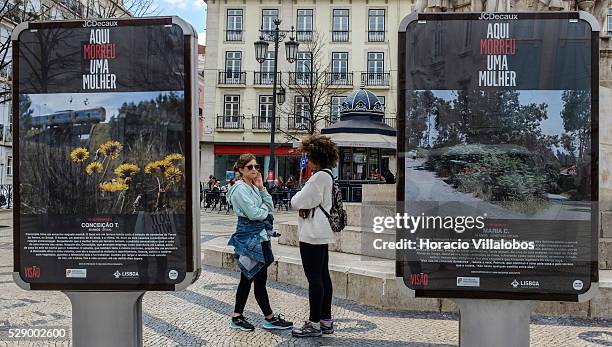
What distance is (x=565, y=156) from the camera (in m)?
3.00

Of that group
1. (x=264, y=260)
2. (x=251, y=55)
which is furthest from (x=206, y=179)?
(x=264, y=260)

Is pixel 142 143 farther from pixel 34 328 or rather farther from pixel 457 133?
pixel 34 328

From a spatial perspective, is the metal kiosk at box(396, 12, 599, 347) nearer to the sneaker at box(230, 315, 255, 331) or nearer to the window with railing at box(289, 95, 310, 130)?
the sneaker at box(230, 315, 255, 331)

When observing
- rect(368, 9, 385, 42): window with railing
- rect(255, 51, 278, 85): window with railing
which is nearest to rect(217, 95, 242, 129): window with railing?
rect(255, 51, 278, 85): window with railing

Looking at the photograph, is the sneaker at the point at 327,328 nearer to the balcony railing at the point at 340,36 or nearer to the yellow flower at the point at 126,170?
the yellow flower at the point at 126,170

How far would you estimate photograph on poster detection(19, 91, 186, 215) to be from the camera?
313cm

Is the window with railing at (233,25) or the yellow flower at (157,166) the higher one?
the window with railing at (233,25)

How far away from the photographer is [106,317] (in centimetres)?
336

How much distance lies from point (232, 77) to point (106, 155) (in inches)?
1500

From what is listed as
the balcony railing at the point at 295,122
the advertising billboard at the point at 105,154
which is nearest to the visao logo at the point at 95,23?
the advertising billboard at the point at 105,154

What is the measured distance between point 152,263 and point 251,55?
126 ft

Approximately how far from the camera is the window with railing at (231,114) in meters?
40.1

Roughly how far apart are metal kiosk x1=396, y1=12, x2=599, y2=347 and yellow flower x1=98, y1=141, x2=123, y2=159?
5.02ft

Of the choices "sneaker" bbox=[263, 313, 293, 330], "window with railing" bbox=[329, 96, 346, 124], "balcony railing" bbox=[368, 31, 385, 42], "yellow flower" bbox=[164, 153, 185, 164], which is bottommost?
"sneaker" bbox=[263, 313, 293, 330]
